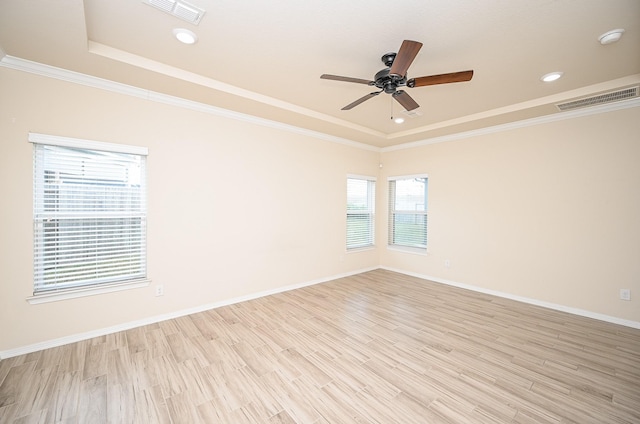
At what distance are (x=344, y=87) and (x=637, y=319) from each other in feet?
14.9

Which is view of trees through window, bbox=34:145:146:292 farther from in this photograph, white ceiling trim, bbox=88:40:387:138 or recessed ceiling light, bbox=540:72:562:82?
recessed ceiling light, bbox=540:72:562:82

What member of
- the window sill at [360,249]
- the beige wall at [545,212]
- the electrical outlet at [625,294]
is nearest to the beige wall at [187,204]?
the window sill at [360,249]

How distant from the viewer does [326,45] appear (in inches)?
88.8

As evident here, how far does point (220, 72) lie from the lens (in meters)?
2.71

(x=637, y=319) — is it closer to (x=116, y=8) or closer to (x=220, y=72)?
(x=220, y=72)

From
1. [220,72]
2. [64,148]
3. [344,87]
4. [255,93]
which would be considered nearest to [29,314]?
[64,148]

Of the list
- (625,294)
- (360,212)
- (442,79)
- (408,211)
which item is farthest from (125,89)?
(625,294)

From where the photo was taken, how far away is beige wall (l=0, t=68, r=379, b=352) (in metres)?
2.35

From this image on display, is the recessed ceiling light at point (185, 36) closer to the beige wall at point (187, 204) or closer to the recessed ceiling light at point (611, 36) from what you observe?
the beige wall at point (187, 204)

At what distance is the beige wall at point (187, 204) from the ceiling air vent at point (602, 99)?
10.7 feet

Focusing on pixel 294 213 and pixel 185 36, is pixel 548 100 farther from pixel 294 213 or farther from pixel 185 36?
pixel 185 36

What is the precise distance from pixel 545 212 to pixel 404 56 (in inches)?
136

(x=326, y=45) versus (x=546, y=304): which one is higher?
(x=326, y=45)

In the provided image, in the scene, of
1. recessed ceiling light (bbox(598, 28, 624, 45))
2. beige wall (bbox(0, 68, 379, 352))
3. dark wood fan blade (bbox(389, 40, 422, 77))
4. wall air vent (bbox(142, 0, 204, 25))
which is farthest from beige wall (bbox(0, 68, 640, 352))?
dark wood fan blade (bbox(389, 40, 422, 77))
